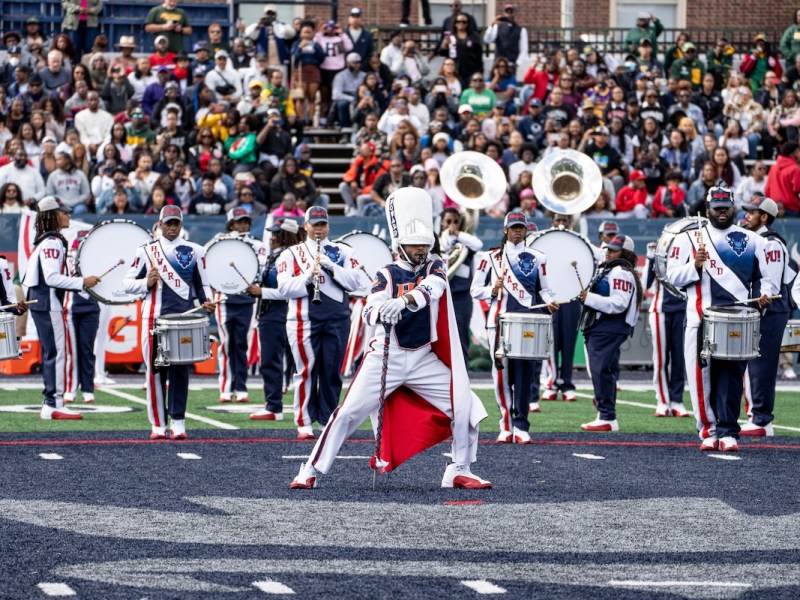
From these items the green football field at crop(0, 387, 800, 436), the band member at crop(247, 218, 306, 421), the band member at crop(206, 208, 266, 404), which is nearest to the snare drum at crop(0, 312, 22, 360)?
the green football field at crop(0, 387, 800, 436)

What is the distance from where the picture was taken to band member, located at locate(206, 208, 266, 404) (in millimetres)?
17438

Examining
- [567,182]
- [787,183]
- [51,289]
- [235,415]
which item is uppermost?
[567,182]

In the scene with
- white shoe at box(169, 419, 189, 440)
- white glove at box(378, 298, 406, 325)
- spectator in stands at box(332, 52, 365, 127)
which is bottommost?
white shoe at box(169, 419, 189, 440)

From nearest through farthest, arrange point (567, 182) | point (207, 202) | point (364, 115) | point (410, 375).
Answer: point (410, 375)
point (567, 182)
point (207, 202)
point (364, 115)

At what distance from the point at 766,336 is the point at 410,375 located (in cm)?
435

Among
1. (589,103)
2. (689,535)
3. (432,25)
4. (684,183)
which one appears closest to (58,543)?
(689,535)

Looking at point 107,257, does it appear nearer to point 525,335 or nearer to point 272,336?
point 272,336

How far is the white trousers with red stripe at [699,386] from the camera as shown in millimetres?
12977

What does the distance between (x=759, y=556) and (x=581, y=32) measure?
24.8m

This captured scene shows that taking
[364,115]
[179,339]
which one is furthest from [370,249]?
[364,115]

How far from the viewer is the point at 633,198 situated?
23.3 metres

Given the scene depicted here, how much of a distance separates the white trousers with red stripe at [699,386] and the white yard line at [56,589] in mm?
6695

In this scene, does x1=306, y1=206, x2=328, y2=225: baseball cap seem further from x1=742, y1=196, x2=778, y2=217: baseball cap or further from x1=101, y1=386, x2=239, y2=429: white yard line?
x1=742, y1=196, x2=778, y2=217: baseball cap

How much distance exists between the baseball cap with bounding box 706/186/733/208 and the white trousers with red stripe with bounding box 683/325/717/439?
3.04 ft
